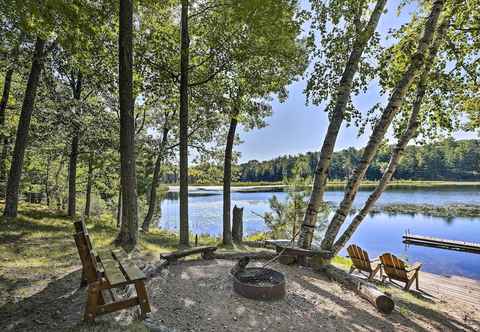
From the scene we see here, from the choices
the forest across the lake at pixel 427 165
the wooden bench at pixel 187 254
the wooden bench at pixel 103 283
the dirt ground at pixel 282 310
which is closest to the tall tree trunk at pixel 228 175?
the wooden bench at pixel 187 254

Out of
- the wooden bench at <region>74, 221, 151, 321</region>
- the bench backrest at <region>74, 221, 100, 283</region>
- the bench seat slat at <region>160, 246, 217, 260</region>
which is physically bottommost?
the bench seat slat at <region>160, 246, 217, 260</region>

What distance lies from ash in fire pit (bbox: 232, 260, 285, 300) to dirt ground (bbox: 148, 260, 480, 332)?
3.9 inches

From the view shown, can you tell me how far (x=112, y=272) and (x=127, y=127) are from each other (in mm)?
3932

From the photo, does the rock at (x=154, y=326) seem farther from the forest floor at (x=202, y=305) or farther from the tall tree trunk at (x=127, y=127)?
the tall tree trunk at (x=127, y=127)

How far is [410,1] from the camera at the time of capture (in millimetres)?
6203

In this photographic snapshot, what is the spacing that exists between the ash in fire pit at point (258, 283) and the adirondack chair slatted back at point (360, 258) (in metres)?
3.45

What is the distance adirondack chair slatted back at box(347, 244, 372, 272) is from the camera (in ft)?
22.0

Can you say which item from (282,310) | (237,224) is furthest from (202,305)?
(237,224)

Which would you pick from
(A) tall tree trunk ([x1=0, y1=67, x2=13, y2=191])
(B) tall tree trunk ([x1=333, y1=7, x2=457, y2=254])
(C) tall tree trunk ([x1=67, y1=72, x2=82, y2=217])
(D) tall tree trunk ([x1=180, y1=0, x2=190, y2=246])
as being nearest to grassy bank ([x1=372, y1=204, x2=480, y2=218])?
(B) tall tree trunk ([x1=333, y1=7, x2=457, y2=254])

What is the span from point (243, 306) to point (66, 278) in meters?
2.88

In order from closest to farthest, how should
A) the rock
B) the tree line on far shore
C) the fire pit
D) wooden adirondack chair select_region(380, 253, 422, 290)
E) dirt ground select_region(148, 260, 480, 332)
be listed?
the rock
dirt ground select_region(148, 260, 480, 332)
the fire pit
wooden adirondack chair select_region(380, 253, 422, 290)
the tree line on far shore

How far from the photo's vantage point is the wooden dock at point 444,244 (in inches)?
569

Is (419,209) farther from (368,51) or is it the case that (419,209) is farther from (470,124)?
(368,51)

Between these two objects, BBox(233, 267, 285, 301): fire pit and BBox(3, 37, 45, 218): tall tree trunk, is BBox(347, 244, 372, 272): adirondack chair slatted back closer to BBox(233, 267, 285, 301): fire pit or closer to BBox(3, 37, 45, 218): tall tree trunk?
BBox(233, 267, 285, 301): fire pit
